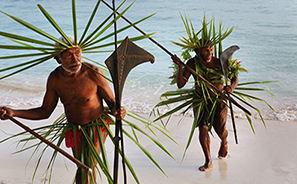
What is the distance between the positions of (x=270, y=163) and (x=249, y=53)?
5.91 meters

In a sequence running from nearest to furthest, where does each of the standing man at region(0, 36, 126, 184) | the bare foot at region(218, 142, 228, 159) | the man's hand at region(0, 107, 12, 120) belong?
the man's hand at region(0, 107, 12, 120) < the standing man at region(0, 36, 126, 184) < the bare foot at region(218, 142, 228, 159)

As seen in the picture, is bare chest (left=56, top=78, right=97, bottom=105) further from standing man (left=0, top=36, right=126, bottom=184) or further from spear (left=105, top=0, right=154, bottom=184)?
spear (left=105, top=0, right=154, bottom=184)

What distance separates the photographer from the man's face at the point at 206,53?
8.65 feet

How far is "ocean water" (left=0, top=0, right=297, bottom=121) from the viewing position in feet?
17.9

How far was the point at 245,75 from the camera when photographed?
7184 millimetres

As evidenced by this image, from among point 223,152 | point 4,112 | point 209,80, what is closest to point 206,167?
point 223,152

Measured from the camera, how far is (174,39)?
972cm

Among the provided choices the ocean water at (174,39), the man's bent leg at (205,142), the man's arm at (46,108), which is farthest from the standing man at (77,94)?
the man's bent leg at (205,142)

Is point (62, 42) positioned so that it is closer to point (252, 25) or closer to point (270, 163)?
point (270, 163)

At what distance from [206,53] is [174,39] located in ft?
23.5

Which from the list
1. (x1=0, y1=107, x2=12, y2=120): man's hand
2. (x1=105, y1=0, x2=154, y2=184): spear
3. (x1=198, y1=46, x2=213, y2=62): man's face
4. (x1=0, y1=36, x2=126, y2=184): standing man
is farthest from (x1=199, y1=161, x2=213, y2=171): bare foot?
(x1=0, y1=107, x2=12, y2=120): man's hand

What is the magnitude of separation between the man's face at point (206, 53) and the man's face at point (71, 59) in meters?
1.04

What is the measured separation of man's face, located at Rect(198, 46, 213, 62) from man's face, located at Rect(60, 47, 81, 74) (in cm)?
104

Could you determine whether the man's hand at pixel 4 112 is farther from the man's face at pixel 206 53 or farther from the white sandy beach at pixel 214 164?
the man's face at pixel 206 53
